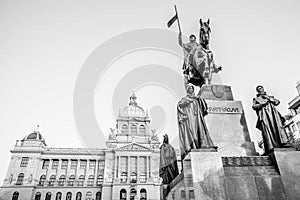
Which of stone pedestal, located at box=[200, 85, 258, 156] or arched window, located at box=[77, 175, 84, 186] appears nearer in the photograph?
stone pedestal, located at box=[200, 85, 258, 156]

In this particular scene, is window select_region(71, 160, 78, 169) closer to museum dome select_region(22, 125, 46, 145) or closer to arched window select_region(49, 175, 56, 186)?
arched window select_region(49, 175, 56, 186)

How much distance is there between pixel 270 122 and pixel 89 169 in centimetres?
6442

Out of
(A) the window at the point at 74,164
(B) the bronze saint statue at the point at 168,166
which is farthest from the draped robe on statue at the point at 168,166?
(A) the window at the point at 74,164

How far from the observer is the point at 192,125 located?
19.4ft

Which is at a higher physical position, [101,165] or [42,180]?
[101,165]

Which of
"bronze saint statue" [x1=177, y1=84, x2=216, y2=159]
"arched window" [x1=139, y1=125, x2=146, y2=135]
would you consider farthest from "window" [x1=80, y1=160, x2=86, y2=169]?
"bronze saint statue" [x1=177, y1=84, x2=216, y2=159]

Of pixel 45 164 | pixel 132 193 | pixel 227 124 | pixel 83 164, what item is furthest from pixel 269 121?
pixel 45 164

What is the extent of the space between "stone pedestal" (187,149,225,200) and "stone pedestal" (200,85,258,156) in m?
1.36

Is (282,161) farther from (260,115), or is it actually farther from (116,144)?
(116,144)

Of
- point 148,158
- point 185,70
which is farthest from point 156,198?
point 185,70

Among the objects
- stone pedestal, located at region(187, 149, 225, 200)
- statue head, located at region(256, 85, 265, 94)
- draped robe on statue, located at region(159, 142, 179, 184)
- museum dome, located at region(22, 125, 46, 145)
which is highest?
museum dome, located at region(22, 125, 46, 145)

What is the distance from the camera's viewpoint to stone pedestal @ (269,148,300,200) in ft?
16.1

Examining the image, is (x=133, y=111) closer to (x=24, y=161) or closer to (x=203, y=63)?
(x=24, y=161)

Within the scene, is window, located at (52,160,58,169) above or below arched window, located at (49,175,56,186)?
above
